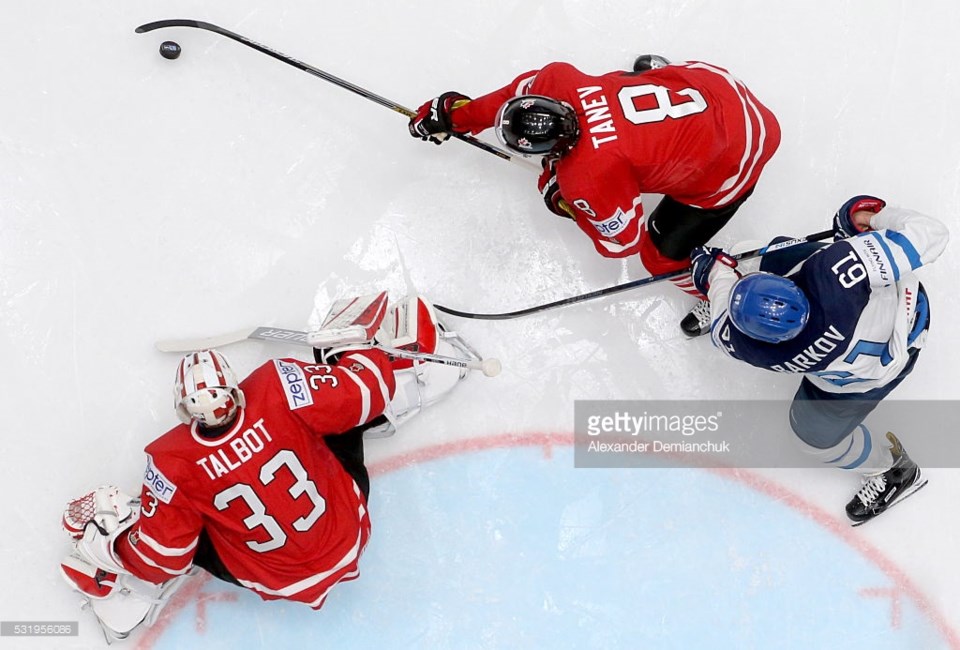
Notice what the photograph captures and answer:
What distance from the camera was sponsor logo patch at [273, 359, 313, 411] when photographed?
262 cm

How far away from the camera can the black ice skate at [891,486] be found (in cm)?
321

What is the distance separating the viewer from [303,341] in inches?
120

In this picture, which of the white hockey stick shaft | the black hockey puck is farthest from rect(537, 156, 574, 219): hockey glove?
the black hockey puck

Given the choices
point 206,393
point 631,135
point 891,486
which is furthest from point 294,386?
point 891,486

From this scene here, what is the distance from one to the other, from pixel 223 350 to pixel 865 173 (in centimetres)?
277

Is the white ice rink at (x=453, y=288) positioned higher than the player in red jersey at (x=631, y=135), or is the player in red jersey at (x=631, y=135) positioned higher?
the player in red jersey at (x=631, y=135)

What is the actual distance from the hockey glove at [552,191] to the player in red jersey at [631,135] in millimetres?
38

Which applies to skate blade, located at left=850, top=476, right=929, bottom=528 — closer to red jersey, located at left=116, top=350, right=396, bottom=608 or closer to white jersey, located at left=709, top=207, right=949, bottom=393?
white jersey, located at left=709, top=207, right=949, bottom=393

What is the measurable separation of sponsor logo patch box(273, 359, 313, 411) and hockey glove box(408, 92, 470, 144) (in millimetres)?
1032

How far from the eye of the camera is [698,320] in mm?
3260

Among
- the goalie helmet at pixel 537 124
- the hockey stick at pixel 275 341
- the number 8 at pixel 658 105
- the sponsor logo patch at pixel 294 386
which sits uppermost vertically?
the number 8 at pixel 658 105

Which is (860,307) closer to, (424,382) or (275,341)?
(424,382)

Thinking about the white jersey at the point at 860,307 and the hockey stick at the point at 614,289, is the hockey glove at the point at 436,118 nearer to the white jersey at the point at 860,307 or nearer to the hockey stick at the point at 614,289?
the hockey stick at the point at 614,289

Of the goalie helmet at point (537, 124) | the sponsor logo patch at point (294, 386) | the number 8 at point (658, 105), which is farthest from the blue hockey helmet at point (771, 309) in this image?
the sponsor logo patch at point (294, 386)
